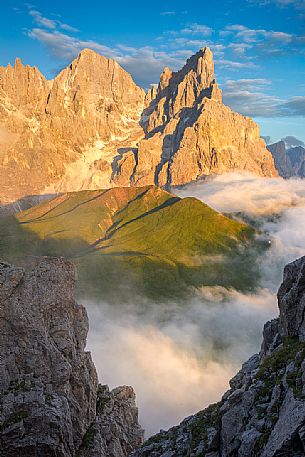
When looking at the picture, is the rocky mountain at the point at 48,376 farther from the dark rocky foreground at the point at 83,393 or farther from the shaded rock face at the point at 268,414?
the shaded rock face at the point at 268,414

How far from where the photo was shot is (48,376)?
57.1m

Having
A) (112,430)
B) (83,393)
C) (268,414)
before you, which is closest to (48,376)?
(83,393)

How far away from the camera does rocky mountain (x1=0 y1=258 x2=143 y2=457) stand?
47.2 meters

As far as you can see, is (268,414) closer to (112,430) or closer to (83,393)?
(83,393)

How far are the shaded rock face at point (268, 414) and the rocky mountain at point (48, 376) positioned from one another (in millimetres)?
12822

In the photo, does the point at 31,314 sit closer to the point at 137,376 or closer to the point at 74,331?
the point at 74,331

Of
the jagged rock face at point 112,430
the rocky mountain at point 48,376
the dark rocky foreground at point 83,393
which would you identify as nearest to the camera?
the dark rocky foreground at point 83,393

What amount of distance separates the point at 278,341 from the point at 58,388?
34.5 metres

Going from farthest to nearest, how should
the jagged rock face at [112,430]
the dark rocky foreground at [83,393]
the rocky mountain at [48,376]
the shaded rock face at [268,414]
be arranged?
1. the jagged rock face at [112,430]
2. the rocky mountain at [48,376]
3. the dark rocky foreground at [83,393]
4. the shaded rock face at [268,414]

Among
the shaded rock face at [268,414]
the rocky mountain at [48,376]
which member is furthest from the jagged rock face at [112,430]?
the shaded rock face at [268,414]

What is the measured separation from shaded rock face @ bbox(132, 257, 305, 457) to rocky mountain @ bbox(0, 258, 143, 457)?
12822 millimetres

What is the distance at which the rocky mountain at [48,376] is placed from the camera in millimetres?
47250

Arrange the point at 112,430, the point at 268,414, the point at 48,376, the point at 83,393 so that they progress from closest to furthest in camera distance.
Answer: the point at 268,414, the point at 48,376, the point at 83,393, the point at 112,430

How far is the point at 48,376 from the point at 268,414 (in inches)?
1374
